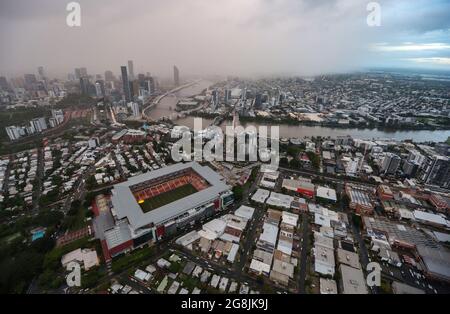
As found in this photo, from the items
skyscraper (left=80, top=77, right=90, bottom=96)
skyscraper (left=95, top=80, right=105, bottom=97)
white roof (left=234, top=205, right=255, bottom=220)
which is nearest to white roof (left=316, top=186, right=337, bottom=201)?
white roof (left=234, top=205, right=255, bottom=220)

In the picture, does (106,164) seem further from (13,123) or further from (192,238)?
(13,123)

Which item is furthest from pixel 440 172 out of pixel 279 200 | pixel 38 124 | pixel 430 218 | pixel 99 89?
pixel 99 89

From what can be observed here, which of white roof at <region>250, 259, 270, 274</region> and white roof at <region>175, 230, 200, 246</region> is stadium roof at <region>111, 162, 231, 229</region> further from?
white roof at <region>250, 259, 270, 274</region>

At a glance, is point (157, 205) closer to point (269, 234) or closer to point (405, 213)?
point (269, 234)

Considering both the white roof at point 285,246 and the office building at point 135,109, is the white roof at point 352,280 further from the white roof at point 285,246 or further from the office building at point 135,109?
the office building at point 135,109

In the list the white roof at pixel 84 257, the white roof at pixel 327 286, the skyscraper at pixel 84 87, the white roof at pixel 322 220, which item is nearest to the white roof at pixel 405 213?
the white roof at pixel 322 220

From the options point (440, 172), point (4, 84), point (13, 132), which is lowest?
point (13, 132)
